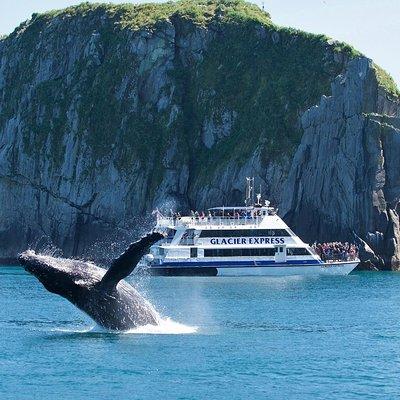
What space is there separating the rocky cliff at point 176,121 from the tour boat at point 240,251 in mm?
19058

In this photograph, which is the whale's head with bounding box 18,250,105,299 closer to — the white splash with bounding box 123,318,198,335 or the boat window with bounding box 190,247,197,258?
the white splash with bounding box 123,318,198,335

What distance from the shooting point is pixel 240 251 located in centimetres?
12619

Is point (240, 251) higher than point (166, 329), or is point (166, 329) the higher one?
point (240, 251)

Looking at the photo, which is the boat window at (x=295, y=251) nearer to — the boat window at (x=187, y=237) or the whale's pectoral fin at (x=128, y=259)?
the boat window at (x=187, y=237)

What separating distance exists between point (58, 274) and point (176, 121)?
126030 mm

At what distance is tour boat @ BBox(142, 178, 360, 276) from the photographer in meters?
125

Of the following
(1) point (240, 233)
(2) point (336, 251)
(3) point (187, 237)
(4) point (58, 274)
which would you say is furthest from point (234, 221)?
(4) point (58, 274)

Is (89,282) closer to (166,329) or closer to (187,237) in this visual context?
(166,329)

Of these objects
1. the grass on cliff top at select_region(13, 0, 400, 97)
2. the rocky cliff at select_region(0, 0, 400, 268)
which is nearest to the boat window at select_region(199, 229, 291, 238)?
the rocky cliff at select_region(0, 0, 400, 268)

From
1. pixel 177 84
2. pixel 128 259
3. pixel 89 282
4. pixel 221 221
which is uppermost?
pixel 177 84

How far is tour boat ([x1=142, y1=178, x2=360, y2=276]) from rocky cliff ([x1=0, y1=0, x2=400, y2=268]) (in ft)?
62.5

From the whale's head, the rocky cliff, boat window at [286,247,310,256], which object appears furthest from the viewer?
the rocky cliff

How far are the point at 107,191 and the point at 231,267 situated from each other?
48.4 m

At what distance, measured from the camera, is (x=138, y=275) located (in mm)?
129125
